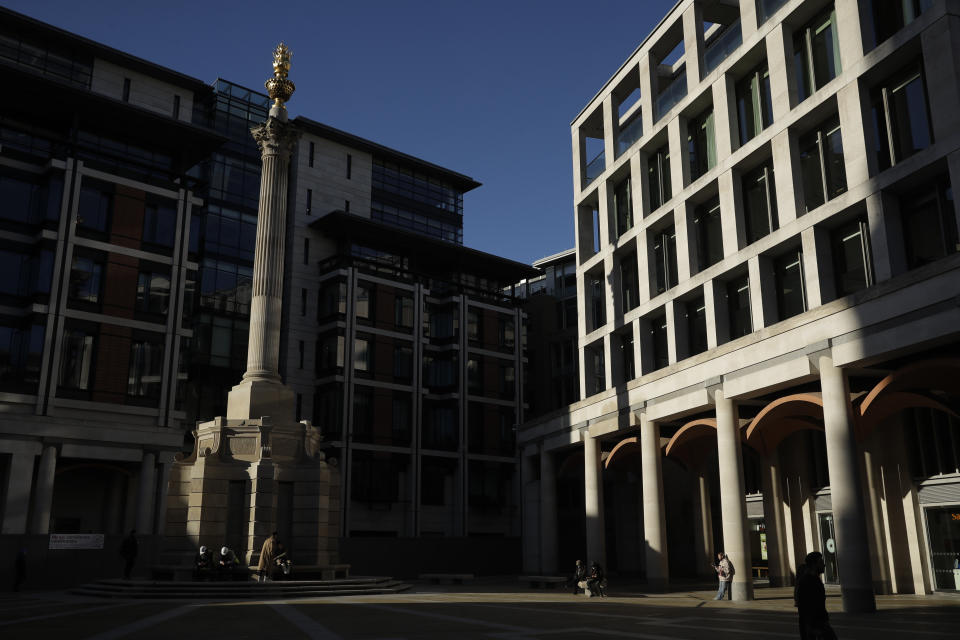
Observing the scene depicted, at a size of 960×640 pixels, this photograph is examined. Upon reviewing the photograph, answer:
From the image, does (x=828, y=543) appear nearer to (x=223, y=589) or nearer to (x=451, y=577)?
(x=451, y=577)

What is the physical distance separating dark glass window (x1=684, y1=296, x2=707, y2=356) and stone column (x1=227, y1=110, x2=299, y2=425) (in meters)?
18.3

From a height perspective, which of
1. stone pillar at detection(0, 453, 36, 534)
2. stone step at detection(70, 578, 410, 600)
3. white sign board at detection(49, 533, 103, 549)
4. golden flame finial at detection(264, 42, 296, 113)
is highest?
golden flame finial at detection(264, 42, 296, 113)

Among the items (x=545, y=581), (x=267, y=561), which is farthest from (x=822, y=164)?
(x=267, y=561)

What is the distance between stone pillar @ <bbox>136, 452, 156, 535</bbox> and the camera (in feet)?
152

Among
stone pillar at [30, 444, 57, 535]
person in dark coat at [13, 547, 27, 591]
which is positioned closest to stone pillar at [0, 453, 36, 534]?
stone pillar at [30, 444, 57, 535]

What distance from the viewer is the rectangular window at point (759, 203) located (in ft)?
109

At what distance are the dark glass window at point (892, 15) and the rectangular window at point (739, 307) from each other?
415 inches

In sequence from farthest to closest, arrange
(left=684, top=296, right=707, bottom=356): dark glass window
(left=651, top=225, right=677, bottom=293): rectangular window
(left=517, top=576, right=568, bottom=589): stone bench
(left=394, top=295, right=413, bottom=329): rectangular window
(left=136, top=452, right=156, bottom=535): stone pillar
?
1. (left=394, top=295, right=413, bottom=329): rectangular window
2. (left=136, top=452, right=156, bottom=535): stone pillar
3. (left=651, top=225, right=677, bottom=293): rectangular window
4. (left=517, top=576, right=568, bottom=589): stone bench
5. (left=684, top=296, right=707, bottom=356): dark glass window

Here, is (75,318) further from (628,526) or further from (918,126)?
(918,126)

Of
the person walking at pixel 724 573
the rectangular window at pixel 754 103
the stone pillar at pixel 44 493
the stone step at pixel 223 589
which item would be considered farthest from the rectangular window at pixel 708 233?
the stone pillar at pixel 44 493

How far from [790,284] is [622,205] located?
15.2 m

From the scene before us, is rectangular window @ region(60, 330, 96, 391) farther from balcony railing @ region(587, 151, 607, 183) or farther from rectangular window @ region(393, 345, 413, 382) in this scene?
balcony railing @ region(587, 151, 607, 183)

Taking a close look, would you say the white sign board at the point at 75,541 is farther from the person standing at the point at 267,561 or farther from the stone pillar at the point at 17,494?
the person standing at the point at 267,561

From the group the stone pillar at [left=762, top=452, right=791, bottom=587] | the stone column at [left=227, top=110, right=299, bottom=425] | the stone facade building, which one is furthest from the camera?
the stone pillar at [left=762, top=452, right=791, bottom=587]
